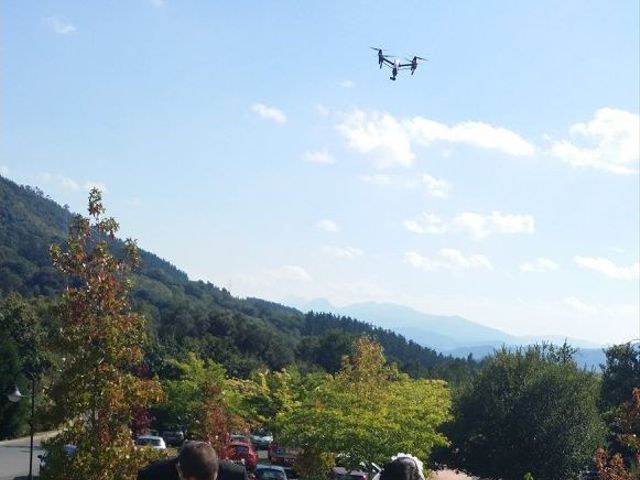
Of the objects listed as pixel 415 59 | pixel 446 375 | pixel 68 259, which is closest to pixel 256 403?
pixel 415 59

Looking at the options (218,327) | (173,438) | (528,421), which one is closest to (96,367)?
(528,421)

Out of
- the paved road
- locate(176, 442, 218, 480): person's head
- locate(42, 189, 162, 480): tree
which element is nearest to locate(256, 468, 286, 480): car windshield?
the paved road

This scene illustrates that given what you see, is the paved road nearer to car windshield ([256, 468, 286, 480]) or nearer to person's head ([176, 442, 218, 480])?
car windshield ([256, 468, 286, 480])

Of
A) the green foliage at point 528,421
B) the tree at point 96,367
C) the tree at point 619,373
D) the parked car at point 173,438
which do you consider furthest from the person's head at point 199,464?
the tree at point 619,373

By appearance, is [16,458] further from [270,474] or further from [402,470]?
[402,470]

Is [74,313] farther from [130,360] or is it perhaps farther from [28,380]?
[28,380]

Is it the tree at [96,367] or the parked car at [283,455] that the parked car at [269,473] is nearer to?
the parked car at [283,455]
